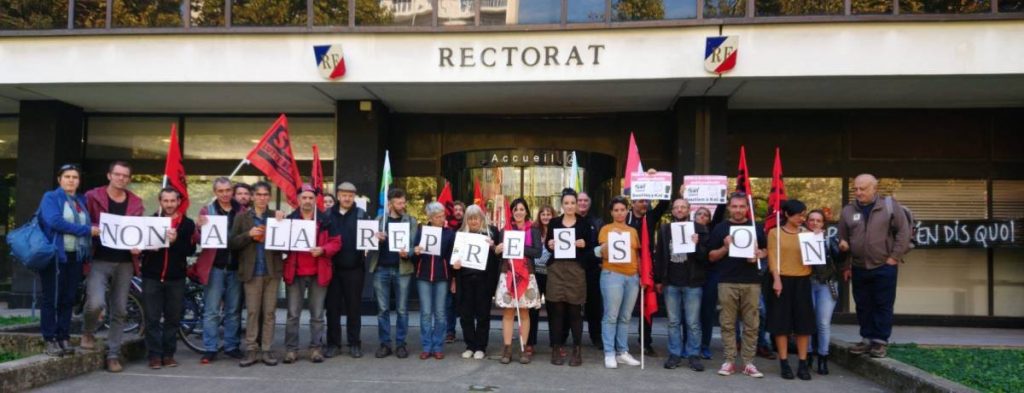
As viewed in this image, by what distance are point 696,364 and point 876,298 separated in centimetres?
206

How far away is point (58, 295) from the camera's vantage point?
281 inches

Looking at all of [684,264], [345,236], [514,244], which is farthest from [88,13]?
[684,264]

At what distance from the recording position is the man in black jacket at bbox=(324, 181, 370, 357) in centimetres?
839

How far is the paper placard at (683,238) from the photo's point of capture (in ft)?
25.8

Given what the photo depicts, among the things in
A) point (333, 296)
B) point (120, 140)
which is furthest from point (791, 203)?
point (120, 140)

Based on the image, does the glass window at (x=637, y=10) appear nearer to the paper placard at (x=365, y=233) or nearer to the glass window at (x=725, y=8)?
the glass window at (x=725, y=8)

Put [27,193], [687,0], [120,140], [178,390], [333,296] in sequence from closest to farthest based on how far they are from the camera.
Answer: [178,390] < [333,296] < [687,0] < [27,193] < [120,140]

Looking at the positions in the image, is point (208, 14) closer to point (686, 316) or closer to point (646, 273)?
point (646, 273)

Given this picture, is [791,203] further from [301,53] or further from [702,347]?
[301,53]

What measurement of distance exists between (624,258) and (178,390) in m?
4.60

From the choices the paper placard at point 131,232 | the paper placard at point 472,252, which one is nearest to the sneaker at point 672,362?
the paper placard at point 472,252

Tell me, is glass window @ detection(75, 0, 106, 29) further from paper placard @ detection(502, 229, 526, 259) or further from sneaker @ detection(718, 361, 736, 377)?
sneaker @ detection(718, 361, 736, 377)

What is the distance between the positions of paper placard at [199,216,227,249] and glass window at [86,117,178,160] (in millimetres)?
7489

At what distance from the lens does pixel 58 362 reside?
705cm
